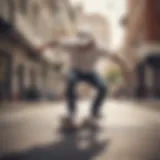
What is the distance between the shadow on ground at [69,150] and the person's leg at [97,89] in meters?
0.09

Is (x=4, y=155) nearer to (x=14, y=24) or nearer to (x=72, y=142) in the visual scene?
(x=72, y=142)

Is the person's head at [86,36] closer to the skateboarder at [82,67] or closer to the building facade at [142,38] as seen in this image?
the skateboarder at [82,67]

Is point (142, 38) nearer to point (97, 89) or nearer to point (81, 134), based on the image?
point (97, 89)

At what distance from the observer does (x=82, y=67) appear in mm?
1391

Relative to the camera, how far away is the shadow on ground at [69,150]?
1368mm

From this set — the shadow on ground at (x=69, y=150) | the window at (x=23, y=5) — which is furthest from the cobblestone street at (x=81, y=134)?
the window at (x=23, y=5)

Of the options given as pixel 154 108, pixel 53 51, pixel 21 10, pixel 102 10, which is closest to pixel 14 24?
pixel 21 10

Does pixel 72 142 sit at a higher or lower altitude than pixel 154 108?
lower

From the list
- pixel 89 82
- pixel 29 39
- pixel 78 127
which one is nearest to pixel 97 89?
pixel 89 82

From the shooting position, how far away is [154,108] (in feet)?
4.54

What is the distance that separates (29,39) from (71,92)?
0.22 metres

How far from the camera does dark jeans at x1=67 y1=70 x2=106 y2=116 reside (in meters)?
1.39

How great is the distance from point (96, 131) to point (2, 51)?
41 centimetres

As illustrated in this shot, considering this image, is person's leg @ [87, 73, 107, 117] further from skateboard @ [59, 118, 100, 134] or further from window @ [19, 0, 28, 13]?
window @ [19, 0, 28, 13]
